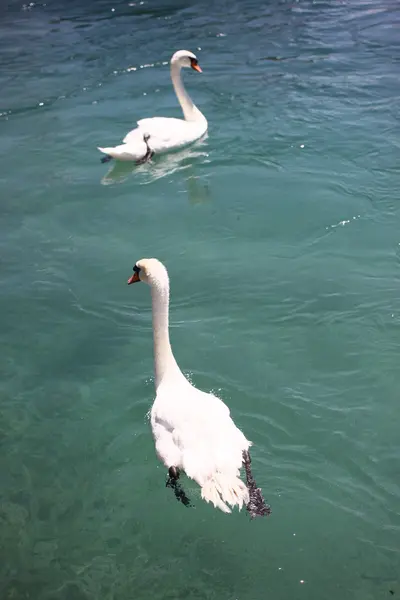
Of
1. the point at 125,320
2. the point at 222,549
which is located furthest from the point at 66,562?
the point at 125,320

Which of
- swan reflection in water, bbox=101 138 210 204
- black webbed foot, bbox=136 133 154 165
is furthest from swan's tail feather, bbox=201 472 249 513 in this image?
black webbed foot, bbox=136 133 154 165

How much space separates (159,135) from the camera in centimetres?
1177

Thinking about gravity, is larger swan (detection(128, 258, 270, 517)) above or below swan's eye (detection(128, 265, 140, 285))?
below

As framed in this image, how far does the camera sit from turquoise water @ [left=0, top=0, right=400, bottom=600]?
231 inches

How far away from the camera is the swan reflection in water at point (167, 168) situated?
11.4 meters

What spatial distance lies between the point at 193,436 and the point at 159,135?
699 centimetres

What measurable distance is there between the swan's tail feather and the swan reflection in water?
631 cm

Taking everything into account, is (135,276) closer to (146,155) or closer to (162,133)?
(146,155)

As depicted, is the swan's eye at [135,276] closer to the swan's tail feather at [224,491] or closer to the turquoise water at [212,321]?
the turquoise water at [212,321]

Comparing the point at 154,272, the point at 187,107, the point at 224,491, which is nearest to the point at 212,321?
the point at 154,272

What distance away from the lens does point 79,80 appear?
15328 mm

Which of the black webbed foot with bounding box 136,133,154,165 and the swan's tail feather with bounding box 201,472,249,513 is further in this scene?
the black webbed foot with bounding box 136,133,154,165

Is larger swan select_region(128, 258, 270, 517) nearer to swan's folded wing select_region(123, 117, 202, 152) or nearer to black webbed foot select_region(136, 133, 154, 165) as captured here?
black webbed foot select_region(136, 133, 154, 165)

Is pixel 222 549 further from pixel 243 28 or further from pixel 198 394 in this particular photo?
pixel 243 28
